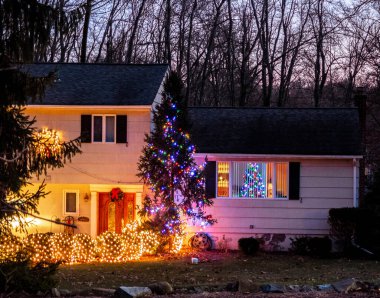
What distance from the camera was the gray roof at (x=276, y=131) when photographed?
2042cm

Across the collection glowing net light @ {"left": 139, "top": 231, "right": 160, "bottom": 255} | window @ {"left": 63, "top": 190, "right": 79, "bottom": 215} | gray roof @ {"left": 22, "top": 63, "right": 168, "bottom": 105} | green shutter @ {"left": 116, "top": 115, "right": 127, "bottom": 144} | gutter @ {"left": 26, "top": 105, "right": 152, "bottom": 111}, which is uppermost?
gray roof @ {"left": 22, "top": 63, "right": 168, "bottom": 105}

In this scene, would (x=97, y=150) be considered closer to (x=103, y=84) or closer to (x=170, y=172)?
(x=103, y=84)

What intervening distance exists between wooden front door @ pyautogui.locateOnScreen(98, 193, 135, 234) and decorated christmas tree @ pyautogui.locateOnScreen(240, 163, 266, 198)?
3.92 metres

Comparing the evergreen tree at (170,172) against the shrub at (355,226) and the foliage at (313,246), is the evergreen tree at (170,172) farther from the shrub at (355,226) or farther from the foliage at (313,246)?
the shrub at (355,226)

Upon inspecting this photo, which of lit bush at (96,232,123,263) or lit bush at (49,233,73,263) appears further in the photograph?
lit bush at (96,232,123,263)

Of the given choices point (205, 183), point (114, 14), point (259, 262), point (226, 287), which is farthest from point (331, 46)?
point (226, 287)

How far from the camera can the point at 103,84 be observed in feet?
70.4

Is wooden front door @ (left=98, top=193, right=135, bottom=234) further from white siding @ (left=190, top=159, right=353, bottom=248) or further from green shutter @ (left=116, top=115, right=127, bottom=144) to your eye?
white siding @ (left=190, top=159, right=353, bottom=248)

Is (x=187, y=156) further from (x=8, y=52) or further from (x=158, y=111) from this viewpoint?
(x=8, y=52)

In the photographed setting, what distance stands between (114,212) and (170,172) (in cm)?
306

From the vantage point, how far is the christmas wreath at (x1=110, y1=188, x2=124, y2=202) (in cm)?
2020

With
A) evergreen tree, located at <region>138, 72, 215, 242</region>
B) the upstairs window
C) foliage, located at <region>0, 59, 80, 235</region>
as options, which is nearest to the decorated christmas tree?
evergreen tree, located at <region>138, 72, 215, 242</region>

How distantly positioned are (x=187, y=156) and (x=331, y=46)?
2030cm

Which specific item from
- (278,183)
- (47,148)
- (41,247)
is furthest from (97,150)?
(47,148)
